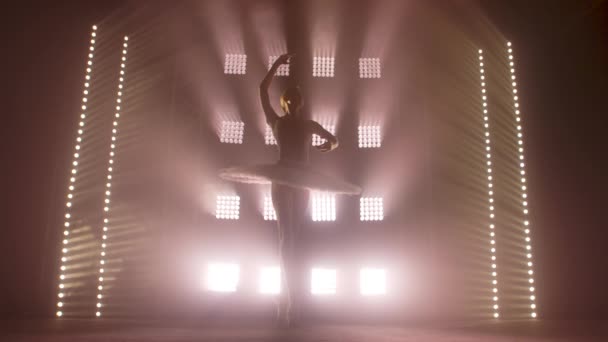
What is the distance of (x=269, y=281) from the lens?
577 centimetres

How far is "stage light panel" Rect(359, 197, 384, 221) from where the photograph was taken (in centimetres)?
598

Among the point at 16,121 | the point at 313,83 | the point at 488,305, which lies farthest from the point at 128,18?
the point at 488,305

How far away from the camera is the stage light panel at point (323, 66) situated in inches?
253

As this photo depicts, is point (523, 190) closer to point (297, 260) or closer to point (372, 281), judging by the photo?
point (372, 281)

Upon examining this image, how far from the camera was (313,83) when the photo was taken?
637 centimetres

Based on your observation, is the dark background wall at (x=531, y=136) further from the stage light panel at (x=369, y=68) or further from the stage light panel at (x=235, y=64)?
the stage light panel at (x=369, y=68)

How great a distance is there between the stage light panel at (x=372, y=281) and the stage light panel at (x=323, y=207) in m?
0.90

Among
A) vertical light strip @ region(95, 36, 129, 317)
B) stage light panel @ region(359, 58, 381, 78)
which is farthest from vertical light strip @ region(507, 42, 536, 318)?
vertical light strip @ region(95, 36, 129, 317)

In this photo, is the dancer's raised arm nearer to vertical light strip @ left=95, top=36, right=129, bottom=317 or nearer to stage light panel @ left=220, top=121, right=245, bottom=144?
stage light panel @ left=220, top=121, right=245, bottom=144

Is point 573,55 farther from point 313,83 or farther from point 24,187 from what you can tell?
point 24,187

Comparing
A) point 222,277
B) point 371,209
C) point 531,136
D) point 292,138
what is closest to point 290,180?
point 292,138

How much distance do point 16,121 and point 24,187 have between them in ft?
3.31

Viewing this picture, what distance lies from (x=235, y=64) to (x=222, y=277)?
3.22 meters

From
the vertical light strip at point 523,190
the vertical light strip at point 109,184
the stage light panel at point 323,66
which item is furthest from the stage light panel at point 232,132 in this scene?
the vertical light strip at point 523,190
